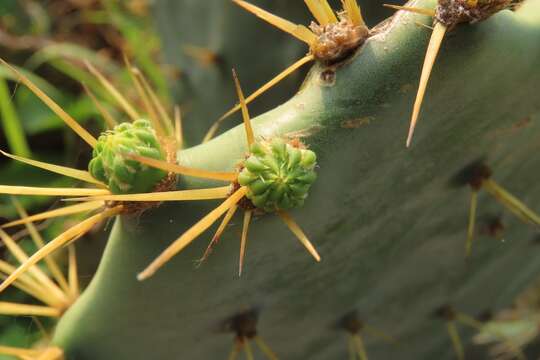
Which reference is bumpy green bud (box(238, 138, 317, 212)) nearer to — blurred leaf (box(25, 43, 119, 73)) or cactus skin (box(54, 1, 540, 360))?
cactus skin (box(54, 1, 540, 360))

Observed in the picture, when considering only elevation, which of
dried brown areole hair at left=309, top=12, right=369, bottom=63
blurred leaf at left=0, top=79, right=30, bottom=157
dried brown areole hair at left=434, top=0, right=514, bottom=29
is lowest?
dried brown areole hair at left=434, top=0, right=514, bottom=29

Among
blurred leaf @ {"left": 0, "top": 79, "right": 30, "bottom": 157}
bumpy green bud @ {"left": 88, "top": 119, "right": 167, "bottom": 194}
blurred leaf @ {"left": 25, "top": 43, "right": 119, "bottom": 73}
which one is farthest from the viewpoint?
blurred leaf @ {"left": 25, "top": 43, "right": 119, "bottom": 73}

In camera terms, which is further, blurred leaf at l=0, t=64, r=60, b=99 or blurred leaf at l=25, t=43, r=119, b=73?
blurred leaf at l=25, t=43, r=119, b=73

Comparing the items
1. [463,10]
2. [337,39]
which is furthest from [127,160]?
[463,10]

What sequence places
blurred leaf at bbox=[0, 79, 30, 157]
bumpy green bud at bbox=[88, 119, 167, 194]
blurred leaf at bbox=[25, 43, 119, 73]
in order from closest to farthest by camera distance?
1. bumpy green bud at bbox=[88, 119, 167, 194]
2. blurred leaf at bbox=[0, 79, 30, 157]
3. blurred leaf at bbox=[25, 43, 119, 73]

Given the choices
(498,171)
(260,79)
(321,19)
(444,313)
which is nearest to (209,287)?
(321,19)

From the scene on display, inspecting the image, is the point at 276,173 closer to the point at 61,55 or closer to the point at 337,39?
the point at 337,39

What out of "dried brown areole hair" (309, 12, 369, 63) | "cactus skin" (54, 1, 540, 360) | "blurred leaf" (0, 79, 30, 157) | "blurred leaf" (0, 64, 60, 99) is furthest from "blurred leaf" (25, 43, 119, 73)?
"dried brown areole hair" (309, 12, 369, 63)
